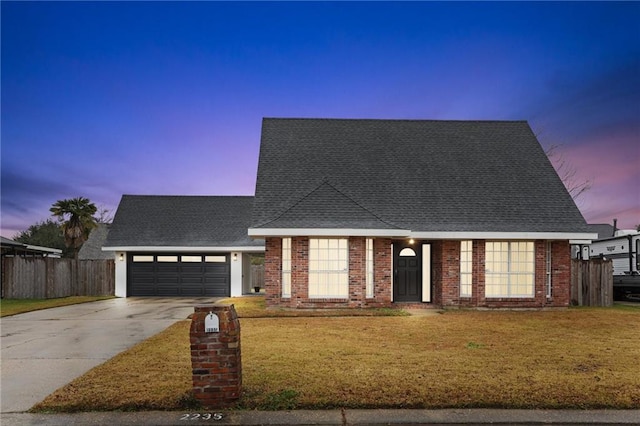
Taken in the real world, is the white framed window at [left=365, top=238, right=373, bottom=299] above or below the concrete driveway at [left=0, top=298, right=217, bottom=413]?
above

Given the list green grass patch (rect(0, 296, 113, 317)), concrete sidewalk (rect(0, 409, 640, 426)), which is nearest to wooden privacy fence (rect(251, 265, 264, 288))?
green grass patch (rect(0, 296, 113, 317))

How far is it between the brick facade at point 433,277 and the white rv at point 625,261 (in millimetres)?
5422

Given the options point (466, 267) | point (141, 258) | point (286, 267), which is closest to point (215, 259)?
point (141, 258)

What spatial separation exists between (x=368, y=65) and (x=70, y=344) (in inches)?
706

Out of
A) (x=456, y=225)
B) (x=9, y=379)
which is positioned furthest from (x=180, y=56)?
(x=9, y=379)

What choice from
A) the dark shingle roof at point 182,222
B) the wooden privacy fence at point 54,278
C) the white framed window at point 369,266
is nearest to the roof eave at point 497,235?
the white framed window at point 369,266

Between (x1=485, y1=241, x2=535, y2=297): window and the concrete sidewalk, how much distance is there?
11147mm

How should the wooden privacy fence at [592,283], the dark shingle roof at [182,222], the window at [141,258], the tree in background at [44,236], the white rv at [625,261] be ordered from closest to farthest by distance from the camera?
the wooden privacy fence at [592,283], the white rv at [625,261], the dark shingle roof at [182,222], the window at [141,258], the tree in background at [44,236]

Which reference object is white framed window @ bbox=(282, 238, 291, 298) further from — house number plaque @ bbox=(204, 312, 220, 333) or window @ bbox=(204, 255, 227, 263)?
house number plaque @ bbox=(204, 312, 220, 333)

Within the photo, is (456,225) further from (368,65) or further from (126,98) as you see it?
(126,98)

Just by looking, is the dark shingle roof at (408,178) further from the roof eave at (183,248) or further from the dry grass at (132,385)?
the dry grass at (132,385)

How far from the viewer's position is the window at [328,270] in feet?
51.0

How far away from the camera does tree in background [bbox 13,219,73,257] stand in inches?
1983

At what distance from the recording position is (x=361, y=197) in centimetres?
1712
